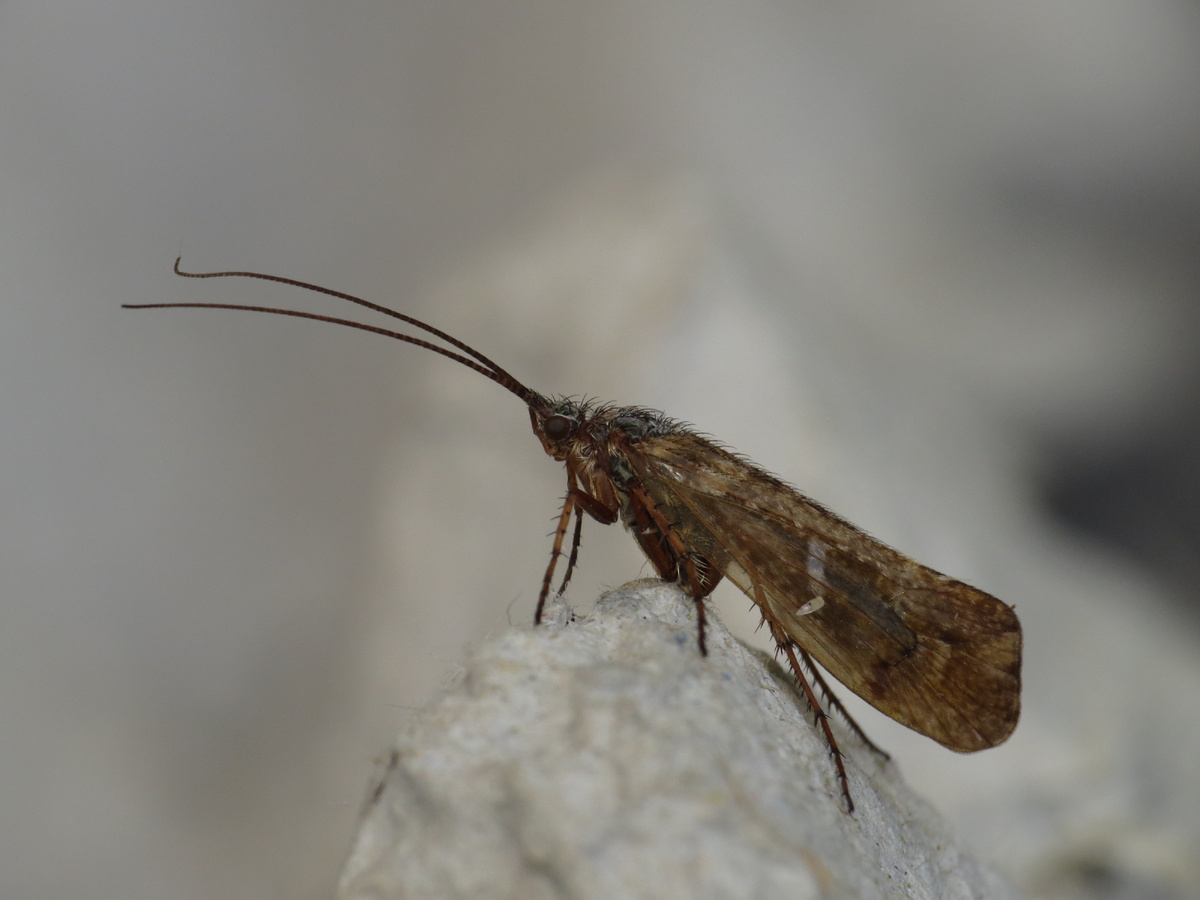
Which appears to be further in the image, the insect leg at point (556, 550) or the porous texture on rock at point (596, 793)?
the insect leg at point (556, 550)

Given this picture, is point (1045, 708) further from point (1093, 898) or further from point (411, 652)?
point (411, 652)

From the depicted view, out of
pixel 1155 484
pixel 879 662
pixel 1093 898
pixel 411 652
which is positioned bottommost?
pixel 411 652

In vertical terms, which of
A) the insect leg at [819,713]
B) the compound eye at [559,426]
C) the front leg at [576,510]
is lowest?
the insect leg at [819,713]

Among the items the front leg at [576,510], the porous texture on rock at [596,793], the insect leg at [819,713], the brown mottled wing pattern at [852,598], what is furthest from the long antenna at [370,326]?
the insect leg at [819,713]

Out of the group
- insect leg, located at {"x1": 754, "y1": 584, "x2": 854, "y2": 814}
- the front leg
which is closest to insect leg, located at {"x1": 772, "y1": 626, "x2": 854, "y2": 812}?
insect leg, located at {"x1": 754, "y1": 584, "x2": 854, "y2": 814}

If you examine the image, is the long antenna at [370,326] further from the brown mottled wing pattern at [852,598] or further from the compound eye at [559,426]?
the brown mottled wing pattern at [852,598]

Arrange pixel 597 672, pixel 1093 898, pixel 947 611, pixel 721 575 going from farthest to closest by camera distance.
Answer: pixel 1093 898
pixel 721 575
pixel 947 611
pixel 597 672

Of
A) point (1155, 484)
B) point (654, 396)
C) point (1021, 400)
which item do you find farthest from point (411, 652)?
point (1155, 484)

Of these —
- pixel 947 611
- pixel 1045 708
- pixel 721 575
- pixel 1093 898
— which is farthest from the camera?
pixel 1045 708
